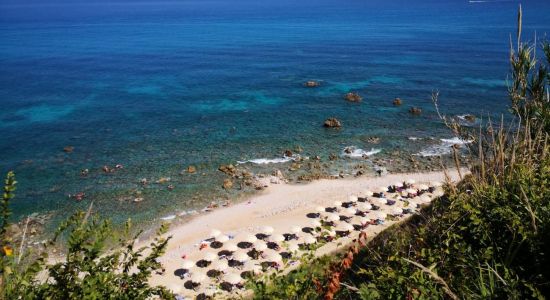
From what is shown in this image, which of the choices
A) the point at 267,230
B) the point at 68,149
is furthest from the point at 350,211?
the point at 68,149

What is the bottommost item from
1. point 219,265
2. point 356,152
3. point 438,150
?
point 219,265

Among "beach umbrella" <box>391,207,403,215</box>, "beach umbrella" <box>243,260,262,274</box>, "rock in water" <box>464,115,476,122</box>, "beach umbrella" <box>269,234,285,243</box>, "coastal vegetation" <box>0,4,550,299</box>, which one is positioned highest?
"coastal vegetation" <box>0,4,550,299</box>

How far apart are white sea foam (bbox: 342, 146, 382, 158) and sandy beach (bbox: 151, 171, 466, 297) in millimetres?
5356

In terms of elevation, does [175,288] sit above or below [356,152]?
below

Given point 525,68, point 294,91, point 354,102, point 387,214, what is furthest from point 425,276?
point 294,91

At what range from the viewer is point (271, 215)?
31828mm

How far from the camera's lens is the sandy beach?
26453 mm

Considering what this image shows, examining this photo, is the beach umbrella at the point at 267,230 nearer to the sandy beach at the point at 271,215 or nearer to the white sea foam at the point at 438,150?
the sandy beach at the point at 271,215

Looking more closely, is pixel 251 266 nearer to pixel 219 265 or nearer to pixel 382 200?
pixel 219 265

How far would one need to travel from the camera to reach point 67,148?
146ft

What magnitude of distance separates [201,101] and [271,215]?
35.4 m

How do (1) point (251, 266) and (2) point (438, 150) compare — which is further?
(2) point (438, 150)

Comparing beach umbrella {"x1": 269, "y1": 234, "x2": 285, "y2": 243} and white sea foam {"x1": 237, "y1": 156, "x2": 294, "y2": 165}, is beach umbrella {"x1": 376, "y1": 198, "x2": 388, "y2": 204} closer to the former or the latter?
beach umbrella {"x1": 269, "y1": 234, "x2": 285, "y2": 243}

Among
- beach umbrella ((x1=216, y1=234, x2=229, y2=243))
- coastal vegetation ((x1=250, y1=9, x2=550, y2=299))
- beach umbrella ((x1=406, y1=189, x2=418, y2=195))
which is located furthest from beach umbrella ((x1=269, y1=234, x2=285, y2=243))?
coastal vegetation ((x1=250, y1=9, x2=550, y2=299))
